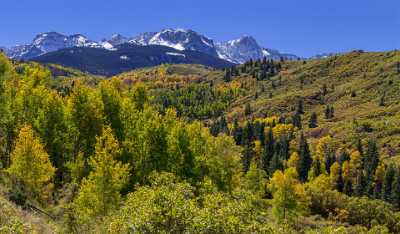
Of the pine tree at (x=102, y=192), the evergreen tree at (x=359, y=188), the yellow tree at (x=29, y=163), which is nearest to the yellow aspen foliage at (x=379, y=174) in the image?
the evergreen tree at (x=359, y=188)

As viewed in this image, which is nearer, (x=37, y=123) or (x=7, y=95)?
(x=37, y=123)

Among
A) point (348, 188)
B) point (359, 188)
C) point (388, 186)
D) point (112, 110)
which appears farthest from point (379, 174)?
point (112, 110)

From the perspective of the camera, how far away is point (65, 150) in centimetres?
6994

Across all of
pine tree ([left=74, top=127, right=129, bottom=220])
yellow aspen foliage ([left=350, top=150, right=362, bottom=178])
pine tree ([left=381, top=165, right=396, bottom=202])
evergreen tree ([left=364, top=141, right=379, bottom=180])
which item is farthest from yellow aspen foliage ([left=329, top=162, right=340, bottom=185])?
pine tree ([left=74, top=127, right=129, bottom=220])

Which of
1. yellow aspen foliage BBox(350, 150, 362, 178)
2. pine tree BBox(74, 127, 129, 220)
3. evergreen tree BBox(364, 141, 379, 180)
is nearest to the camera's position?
pine tree BBox(74, 127, 129, 220)

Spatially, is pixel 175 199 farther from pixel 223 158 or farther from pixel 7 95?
pixel 7 95

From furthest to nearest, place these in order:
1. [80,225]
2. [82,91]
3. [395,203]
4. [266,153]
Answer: [266,153] → [395,203] → [82,91] → [80,225]

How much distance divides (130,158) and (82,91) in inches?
481

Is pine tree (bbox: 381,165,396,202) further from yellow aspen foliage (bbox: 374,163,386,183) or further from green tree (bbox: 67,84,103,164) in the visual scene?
green tree (bbox: 67,84,103,164)

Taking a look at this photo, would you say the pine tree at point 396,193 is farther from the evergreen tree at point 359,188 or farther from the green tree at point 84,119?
the green tree at point 84,119

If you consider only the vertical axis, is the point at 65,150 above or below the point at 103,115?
below

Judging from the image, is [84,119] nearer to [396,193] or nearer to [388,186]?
[396,193]

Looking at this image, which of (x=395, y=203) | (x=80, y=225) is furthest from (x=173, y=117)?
(x=395, y=203)

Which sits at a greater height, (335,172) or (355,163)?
(355,163)
